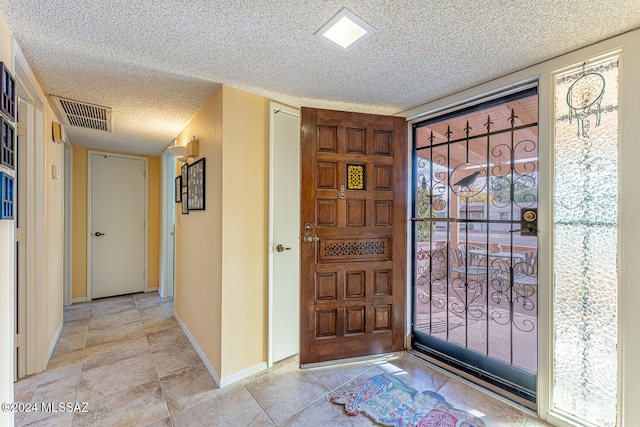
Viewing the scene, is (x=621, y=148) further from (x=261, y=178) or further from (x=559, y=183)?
(x=261, y=178)

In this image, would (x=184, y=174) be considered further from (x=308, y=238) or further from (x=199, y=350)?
(x=199, y=350)

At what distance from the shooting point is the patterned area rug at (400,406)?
173 centimetres

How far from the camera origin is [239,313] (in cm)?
222

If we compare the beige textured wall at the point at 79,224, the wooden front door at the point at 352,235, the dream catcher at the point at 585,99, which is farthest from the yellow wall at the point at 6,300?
the dream catcher at the point at 585,99

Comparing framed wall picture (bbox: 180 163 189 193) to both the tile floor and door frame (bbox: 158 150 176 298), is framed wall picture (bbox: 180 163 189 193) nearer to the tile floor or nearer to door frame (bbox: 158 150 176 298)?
door frame (bbox: 158 150 176 298)

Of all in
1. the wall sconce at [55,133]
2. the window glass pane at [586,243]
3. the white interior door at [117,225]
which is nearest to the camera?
the window glass pane at [586,243]

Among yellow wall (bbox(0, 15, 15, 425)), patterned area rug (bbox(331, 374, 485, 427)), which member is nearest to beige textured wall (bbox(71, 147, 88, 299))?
yellow wall (bbox(0, 15, 15, 425))

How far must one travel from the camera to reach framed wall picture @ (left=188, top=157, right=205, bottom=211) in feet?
8.21

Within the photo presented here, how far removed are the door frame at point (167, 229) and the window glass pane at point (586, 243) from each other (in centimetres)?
457

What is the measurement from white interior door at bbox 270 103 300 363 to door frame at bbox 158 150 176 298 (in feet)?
8.76

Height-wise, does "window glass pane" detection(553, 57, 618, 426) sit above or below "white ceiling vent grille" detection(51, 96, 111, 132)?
below

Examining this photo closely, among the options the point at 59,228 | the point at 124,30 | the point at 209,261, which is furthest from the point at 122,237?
the point at 124,30

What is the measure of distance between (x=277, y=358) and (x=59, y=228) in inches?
105

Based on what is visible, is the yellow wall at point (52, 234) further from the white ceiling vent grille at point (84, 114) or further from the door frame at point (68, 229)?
the door frame at point (68, 229)
